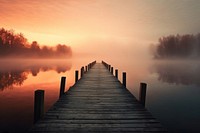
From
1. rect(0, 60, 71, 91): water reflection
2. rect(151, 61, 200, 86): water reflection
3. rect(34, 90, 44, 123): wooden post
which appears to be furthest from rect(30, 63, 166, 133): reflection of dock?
rect(151, 61, 200, 86): water reflection

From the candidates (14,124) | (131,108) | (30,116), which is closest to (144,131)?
(131,108)

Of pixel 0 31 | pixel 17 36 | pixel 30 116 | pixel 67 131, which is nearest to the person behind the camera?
pixel 67 131

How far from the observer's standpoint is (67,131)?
5.49 m

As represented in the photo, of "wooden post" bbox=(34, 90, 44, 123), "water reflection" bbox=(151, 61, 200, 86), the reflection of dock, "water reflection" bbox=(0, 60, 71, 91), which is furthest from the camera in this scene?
"water reflection" bbox=(151, 61, 200, 86)

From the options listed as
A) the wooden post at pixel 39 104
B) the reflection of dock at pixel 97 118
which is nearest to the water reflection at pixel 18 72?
the reflection of dock at pixel 97 118

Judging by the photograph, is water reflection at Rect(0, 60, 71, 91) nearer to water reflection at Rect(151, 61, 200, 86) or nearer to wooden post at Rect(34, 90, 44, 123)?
wooden post at Rect(34, 90, 44, 123)

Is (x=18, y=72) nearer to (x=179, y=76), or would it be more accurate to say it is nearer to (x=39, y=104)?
(x=179, y=76)

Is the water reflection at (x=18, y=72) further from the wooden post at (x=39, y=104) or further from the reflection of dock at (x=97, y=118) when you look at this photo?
the wooden post at (x=39, y=104)

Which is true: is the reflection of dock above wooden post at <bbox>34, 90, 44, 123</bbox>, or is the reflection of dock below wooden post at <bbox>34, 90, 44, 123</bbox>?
below

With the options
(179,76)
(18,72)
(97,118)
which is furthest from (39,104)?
(18,72)

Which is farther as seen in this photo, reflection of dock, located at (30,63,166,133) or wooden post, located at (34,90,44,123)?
wooden post, located at (34,90,44,123)

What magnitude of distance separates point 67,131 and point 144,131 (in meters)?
2.21

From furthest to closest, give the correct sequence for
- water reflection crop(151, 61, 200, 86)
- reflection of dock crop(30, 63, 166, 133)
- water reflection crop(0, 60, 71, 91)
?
water reflection crop(151, 61, 200, 86) → water reflection crop(0, 60, 71, 91) → reflection of dock crop(30, 63, 166, 133)

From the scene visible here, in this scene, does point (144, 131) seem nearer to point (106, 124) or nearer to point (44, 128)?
point (106, 124)
